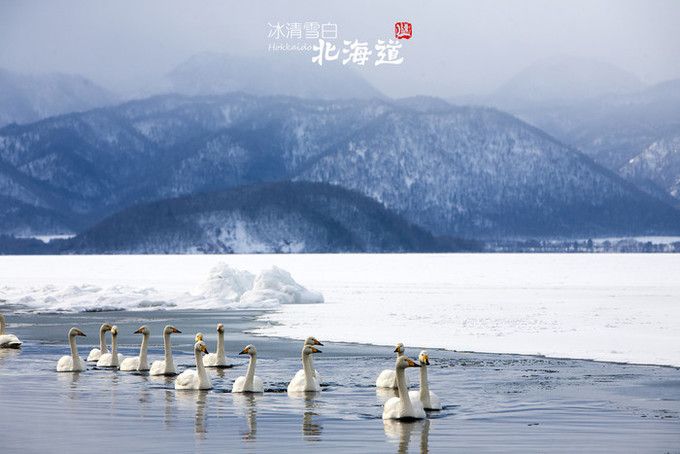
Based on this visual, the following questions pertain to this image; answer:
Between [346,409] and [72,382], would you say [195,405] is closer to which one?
[346,409]

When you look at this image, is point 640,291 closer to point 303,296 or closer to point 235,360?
point 303,296

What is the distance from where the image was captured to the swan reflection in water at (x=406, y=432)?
1842 cm

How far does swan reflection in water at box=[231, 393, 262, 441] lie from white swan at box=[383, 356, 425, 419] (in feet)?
7.85

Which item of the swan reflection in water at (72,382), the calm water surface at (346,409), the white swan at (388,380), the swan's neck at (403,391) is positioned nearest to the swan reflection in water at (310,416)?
the calm water surface at (346,409)

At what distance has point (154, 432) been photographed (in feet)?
65.4

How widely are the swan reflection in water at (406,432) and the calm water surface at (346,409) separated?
0.03 meters

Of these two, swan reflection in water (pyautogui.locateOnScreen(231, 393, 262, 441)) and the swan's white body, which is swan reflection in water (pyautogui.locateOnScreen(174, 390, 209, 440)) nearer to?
swan reflection in water (pyautogui.locateOnScreen(231, 393, 262, 441))

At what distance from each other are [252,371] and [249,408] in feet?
6.69

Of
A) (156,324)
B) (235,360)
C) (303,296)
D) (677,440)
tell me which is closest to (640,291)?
(303,296)

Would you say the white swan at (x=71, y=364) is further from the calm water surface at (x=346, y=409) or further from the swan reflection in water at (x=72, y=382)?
the calm water surface at (x=346, y=409)

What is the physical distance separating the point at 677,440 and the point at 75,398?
12145mm

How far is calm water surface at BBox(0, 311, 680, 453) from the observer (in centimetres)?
1877

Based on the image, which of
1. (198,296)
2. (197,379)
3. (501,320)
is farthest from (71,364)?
(198,296)

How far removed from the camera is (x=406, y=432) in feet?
65.1
